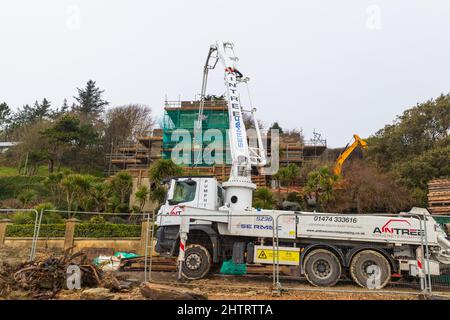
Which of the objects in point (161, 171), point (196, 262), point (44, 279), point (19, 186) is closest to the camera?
point (44, 279)

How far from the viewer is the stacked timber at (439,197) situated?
2238 centimetres

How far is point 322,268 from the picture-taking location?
9930 mm

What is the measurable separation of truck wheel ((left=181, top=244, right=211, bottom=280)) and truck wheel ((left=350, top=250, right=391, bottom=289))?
4.31m

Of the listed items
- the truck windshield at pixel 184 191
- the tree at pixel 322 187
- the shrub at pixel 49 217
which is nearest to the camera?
the truck windshield at pixel 184 191

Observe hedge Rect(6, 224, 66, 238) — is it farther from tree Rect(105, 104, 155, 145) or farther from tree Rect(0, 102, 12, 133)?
tree Rect(0, 102, 12, 133)

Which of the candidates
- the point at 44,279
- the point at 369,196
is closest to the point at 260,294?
the point at 44,279

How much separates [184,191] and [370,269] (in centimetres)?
617

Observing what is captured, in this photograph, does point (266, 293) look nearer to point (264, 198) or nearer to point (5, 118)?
point (264, 198)

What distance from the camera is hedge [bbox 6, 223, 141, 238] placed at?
17.9 meters

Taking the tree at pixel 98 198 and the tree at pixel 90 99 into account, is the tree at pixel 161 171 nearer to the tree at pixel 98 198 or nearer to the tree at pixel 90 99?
the tree at pixel 98 198

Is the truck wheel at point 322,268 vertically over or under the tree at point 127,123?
under

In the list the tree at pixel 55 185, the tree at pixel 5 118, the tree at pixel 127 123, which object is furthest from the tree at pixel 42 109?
the tree at pixel 55 185

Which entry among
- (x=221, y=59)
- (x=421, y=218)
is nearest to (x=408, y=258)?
(x=421, y=218)

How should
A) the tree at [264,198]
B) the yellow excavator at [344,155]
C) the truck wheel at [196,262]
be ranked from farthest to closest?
the yellow excavator at [344,155] < the tree at [264,198] < the truck wheel at [196,262]
